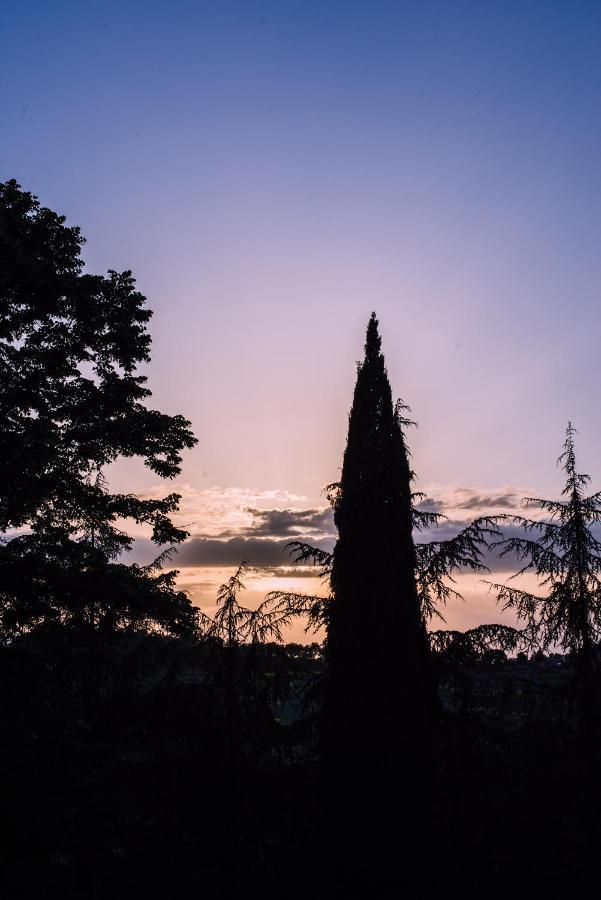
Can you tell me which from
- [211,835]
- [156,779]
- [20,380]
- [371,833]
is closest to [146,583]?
[20,380]

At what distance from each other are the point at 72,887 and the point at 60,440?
6.53m

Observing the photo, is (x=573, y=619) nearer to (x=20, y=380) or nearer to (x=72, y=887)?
(x=72, y=887)

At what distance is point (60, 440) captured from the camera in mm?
8891

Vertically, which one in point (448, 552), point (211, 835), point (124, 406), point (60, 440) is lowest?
point (211, 835)

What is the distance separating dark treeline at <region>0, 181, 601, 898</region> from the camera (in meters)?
8.05

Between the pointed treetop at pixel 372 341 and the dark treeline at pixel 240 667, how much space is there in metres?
0.08

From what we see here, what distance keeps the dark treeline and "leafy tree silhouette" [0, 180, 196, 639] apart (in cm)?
4

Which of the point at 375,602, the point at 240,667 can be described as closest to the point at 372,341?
the point at 375,602

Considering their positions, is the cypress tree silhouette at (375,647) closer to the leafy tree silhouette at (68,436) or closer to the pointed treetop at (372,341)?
the pointed treetop at (372,341)

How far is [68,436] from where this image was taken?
951 cm

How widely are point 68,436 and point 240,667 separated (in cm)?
895

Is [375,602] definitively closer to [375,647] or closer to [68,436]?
[375,647]

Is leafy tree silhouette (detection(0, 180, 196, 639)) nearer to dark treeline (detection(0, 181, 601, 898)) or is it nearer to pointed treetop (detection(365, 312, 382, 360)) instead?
dark treeline (detection(0, 181, 601, 898))

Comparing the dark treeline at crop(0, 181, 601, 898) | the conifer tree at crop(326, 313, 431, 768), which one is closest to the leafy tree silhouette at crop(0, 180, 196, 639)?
the dark treeline at crop(0, 181, 601, 898)
